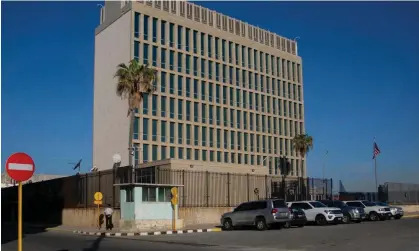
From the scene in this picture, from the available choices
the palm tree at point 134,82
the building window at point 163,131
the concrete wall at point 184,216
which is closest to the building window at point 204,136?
the building window at point 163,131

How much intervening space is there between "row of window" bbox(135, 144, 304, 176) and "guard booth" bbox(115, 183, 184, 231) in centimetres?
3694

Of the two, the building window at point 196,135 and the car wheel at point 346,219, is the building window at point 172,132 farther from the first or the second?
the car wheel at point 346,219

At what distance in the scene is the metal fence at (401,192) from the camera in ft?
181

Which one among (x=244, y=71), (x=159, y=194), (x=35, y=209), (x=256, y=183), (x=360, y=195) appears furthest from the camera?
(x=244, y=71)

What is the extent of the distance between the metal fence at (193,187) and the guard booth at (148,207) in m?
2.59

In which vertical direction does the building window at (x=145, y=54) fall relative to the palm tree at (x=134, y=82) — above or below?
above

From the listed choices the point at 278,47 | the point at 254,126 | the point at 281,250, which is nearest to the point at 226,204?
the point at 281,250

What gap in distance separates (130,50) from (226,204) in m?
38.9

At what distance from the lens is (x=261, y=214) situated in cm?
2827

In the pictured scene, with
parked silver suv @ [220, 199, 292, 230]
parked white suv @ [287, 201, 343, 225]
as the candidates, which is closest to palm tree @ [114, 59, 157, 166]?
parked white suv @ [287, 201, 343, 225]

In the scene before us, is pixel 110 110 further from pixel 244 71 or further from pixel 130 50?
pixel 244 71

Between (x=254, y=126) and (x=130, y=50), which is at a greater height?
(x=130, y=50)

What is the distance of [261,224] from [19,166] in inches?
789

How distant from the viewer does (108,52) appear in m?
75.8
